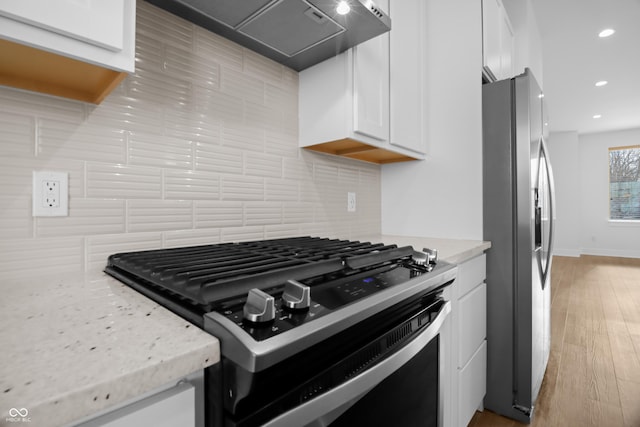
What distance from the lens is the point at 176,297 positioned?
62 centimetres

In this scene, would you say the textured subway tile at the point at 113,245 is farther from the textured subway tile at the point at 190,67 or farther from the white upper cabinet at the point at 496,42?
the white upper cabinet at the point at 496,42

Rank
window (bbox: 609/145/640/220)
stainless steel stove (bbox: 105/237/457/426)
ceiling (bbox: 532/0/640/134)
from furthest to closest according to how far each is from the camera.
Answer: window (bbox: 609/145/640/220), ceiling (bbox: 532/0/640/134), stainless steel stove (bbox: 105/237/457/426)

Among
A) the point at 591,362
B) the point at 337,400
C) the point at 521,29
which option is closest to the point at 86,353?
the point at 337,400

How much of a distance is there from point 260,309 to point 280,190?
105 cm

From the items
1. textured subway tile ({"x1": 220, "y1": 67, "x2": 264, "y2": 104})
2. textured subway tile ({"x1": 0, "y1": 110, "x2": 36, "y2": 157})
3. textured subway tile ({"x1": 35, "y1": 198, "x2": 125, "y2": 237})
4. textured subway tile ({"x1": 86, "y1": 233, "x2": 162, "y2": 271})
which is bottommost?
textured subway tile ({"x1": 86, "y1": 233, "x2": 162, "y2": 271})

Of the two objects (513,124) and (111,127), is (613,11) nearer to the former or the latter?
(513,124)

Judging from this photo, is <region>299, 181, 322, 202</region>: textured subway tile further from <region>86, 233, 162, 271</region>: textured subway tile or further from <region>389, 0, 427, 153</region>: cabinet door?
<region>86, 233, 162, 271</region>: textured subway tile

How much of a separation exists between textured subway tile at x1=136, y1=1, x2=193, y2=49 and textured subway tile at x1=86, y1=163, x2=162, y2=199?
46 cm

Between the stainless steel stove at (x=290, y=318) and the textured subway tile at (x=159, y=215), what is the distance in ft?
0.40

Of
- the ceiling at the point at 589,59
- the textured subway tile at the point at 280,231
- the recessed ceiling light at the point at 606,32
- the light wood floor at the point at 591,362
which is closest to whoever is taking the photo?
the textured subway tile at the point at 280,231

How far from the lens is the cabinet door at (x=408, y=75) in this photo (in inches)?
65.8

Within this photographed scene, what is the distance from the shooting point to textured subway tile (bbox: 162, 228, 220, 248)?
111 centimetres

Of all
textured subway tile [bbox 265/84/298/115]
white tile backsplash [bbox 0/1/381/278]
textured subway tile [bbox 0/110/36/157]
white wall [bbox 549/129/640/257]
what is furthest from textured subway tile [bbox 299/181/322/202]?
white wall [bbox 549/129/640/257]

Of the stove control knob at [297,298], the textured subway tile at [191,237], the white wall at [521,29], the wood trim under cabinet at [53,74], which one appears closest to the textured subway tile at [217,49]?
the wood trim under cabinet at [53,74]
